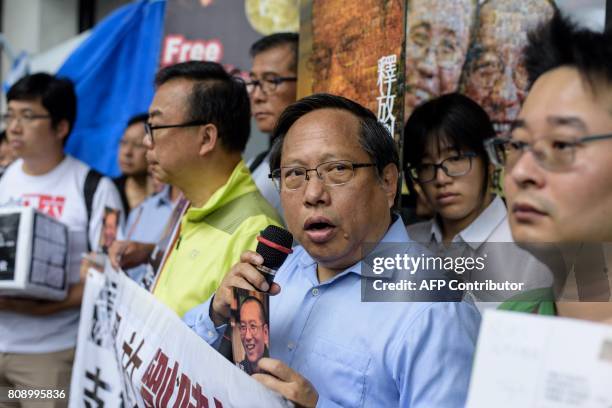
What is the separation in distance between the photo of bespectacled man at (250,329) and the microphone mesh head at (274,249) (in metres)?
0.08

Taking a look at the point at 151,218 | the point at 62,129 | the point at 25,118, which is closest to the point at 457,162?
the point at 151,218

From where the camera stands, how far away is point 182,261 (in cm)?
253

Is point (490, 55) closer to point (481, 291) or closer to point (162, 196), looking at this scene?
point (481, 291)

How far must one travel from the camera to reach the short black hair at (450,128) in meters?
2.56

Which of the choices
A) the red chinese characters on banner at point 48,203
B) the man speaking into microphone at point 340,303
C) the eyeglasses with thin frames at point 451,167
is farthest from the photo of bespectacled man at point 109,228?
the eyeglasses with thin frames at point 451,167

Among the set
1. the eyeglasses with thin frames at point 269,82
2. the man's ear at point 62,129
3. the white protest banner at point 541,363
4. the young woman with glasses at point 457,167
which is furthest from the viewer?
the man's ear at point 62,129

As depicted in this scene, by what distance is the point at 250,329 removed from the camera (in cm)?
169

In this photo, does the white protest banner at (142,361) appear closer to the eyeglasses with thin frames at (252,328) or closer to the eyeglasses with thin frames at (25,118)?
the eyeglasses with thin frames at (252,328)

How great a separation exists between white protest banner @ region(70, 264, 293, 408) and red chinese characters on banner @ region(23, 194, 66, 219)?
0.90 meters

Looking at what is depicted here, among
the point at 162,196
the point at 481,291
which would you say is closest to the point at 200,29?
the point at 162,196

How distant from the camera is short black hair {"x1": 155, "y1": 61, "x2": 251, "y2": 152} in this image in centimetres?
280

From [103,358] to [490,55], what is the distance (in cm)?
186

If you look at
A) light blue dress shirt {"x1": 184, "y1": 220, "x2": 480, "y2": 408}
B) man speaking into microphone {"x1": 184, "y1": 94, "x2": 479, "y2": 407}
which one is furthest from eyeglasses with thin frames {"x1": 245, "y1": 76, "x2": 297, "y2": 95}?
light blue dress shirt {"x1": 184, "y1": 220, "x2": 480, "y2": 408}

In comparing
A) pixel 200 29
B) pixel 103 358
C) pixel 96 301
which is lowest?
pixel 103 358
